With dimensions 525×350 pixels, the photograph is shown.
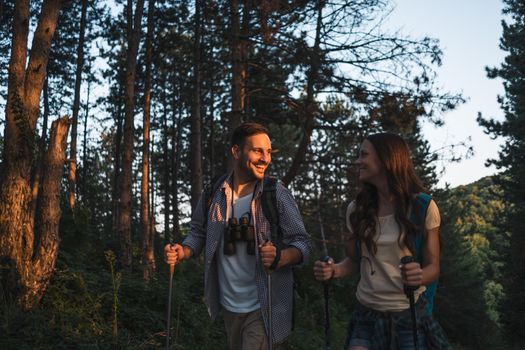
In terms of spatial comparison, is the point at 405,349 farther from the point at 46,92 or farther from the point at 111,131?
the point at 111,131

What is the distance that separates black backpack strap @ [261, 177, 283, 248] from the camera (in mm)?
4379

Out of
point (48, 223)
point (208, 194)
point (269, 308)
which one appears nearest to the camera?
point (269, 308)

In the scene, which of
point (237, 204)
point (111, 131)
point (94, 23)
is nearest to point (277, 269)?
point (237, 204)

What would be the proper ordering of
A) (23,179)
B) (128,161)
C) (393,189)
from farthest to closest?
(128,161) < (23,179) < (393,189)

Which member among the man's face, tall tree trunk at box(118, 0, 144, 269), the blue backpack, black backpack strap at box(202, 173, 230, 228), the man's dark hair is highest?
tall tree trunk at box(118, 0, 144, 269)

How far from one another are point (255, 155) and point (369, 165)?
987 millimetres

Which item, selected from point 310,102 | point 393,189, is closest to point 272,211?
point 393,189

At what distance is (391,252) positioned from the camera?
12.3 feet

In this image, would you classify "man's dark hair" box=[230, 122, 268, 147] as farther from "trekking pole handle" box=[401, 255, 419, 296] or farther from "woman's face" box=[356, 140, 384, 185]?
"trekking pole handle" box=[401, 255, 419, 296]

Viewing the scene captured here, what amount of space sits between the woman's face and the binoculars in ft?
2.87

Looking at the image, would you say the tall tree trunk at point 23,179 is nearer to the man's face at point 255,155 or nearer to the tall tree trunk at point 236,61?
the man's face at point 255,155

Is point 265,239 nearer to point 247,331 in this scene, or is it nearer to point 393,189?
point 247,331

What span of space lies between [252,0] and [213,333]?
7980 millimetres

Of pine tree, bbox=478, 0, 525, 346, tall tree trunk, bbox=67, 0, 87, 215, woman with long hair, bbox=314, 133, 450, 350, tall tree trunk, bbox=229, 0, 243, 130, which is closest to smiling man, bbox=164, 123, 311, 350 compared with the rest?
woman with long hair, bbox=314, 133, 450, 350
